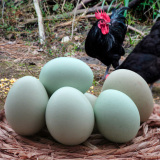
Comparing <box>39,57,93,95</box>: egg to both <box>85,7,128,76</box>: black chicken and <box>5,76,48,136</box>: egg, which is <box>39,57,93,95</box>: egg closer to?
A: <box>5,76,48,136</box>: egg

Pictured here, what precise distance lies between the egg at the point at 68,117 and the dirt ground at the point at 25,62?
1308 millimetres

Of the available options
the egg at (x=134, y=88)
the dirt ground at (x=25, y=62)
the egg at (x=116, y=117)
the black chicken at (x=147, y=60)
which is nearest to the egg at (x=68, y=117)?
the egg at (x=116, y=117)

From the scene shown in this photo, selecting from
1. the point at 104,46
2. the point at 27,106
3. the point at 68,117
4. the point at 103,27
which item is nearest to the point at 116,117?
the point at 68,117

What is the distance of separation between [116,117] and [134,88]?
214mm

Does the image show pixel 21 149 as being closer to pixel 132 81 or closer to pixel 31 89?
pixel 31 89

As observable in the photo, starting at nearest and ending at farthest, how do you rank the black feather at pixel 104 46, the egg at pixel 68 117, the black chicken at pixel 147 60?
the egg at pixel 68 117, the black chicken at pixel 147 60, the black feather at pixel 104 46

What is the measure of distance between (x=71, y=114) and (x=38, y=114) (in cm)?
15

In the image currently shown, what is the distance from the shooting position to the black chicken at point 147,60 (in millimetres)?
2303

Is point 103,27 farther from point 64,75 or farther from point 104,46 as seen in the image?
point 64,75

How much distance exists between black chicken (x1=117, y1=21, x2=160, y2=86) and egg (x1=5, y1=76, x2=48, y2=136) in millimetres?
1491

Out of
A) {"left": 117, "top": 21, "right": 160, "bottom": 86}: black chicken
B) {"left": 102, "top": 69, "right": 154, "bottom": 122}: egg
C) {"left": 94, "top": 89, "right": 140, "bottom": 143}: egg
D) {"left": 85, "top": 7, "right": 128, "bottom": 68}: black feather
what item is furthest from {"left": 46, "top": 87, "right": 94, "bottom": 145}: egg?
{"left": 85, "top": 7, "right": 128, "bottom": 68}: black feather

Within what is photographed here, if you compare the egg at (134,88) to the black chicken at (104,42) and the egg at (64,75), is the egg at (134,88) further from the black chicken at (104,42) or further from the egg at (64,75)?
the black chicken at (104,42)

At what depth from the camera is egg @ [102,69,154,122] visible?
42.7 inches

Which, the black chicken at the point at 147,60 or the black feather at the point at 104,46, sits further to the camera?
the black feather at the point at 104,46
